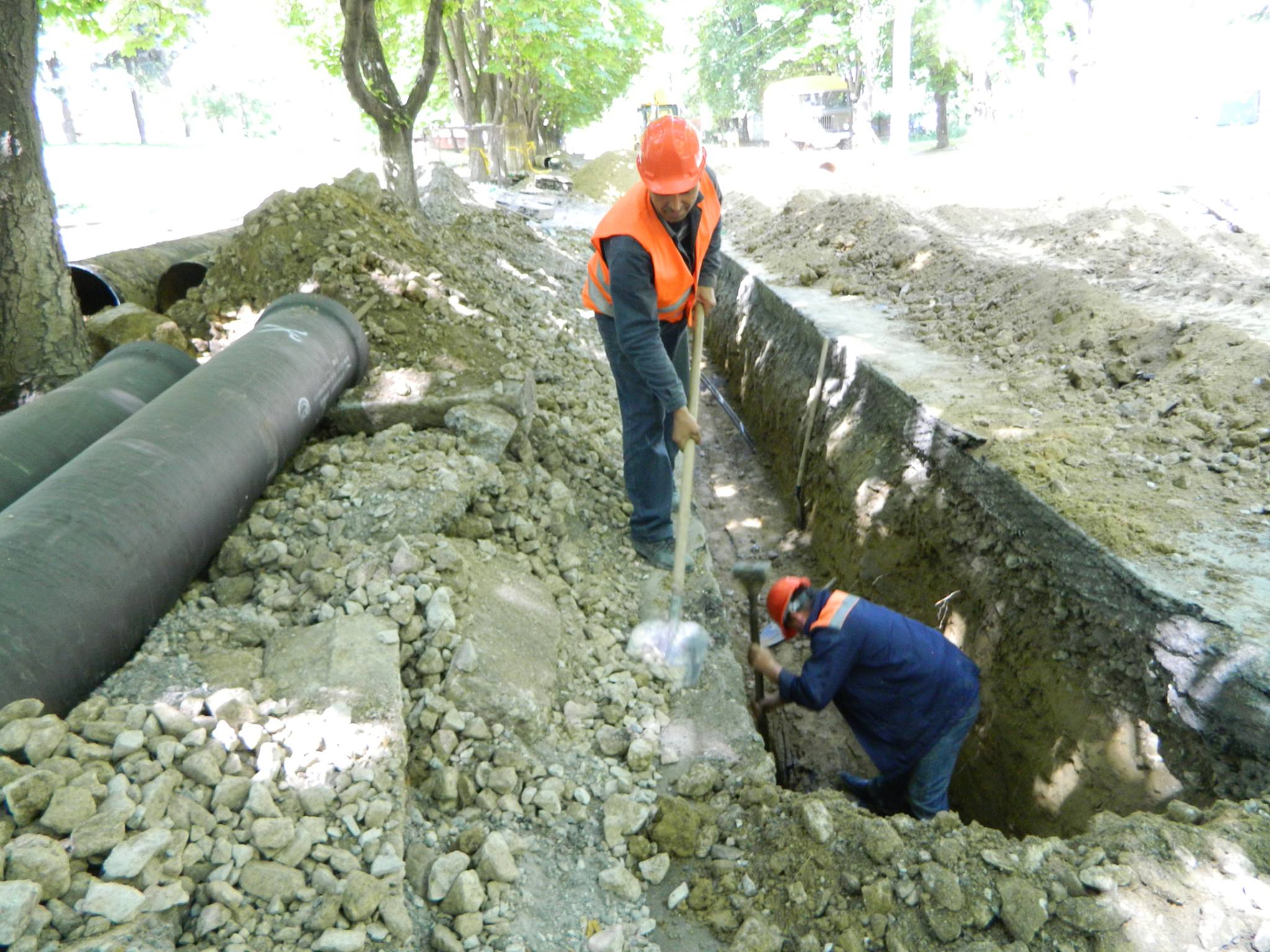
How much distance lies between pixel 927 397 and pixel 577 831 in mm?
2994

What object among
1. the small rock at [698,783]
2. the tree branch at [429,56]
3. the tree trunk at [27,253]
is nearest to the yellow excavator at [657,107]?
the tree branch at [429,56]

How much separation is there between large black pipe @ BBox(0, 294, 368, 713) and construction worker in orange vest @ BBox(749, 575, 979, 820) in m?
1.99

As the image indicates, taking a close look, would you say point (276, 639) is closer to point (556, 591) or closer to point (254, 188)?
point (556, 591)

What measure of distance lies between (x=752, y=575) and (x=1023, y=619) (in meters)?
1.10

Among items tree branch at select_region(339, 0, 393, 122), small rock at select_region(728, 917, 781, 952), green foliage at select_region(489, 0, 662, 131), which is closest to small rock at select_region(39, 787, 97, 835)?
small rock at select_region(728, 917, 781, 952)

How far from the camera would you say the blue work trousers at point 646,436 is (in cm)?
356

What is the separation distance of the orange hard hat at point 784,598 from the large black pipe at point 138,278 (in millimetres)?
4657

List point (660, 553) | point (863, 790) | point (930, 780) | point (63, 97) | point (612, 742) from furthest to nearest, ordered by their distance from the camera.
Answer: point (63, 97) < point (660, 553) < point (863, 790) < point (930, 780) < point (612, 742)

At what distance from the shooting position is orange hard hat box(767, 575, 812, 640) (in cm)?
290

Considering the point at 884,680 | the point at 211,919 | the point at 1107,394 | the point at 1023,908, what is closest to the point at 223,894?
the point at 211,919

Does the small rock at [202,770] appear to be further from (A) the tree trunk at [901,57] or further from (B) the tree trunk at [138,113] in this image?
(B) the tree trunk at [138,113]

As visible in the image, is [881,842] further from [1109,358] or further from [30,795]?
[1109,358]

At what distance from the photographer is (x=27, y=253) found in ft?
13.0

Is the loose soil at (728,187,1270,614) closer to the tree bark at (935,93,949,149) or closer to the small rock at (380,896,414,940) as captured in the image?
the small rock at (380,896,414,940)
